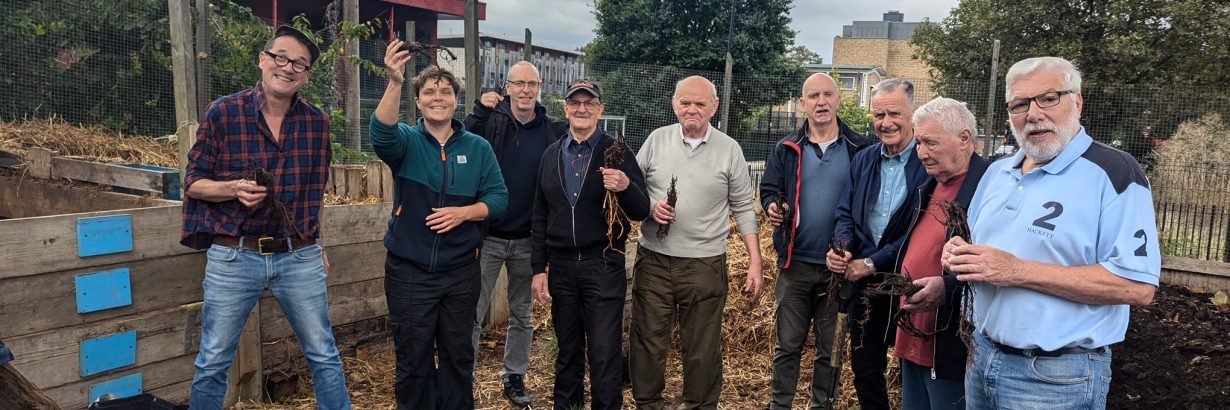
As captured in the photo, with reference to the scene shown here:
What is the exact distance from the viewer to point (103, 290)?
12.0 ft

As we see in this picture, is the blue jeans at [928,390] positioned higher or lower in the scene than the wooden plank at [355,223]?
lower

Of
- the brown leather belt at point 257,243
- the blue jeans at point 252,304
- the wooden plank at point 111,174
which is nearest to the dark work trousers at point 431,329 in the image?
the blue jeans at point 252,304

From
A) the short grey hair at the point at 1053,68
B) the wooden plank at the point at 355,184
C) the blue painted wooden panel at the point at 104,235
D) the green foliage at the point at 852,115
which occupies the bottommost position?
the blue painted wooden panel at the point at 104,235

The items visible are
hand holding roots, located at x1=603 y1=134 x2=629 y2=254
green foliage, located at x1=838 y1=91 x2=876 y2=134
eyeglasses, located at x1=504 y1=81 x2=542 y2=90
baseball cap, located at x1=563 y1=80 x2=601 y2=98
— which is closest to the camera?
hand holding roots, located at x1=603 y1=134 x2=629 y2=254

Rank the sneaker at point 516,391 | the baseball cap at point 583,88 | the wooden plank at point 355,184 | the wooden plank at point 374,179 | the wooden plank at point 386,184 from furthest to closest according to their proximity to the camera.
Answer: the wooden plank at point 355,184
the wooden plank at point 374,179
the wooden plank at point 386,184
the sneaker at point 516,391
the baseball cap at point 583,88

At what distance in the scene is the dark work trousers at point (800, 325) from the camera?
4.11m

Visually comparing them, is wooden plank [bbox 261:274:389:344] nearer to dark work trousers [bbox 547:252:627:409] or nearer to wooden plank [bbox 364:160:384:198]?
wooden plank [bbox 364:160:384:198]

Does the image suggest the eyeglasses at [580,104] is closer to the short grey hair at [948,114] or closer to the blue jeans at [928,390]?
the short grey hair at [948,114]

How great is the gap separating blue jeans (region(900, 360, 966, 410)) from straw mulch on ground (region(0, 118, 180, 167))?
261 inches

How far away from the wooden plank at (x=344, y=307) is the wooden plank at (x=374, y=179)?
33.2 inches

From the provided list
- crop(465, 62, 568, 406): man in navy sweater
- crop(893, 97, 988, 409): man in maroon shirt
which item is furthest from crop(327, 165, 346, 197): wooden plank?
crop(893, 97, 988, 409): man in maroon shirt

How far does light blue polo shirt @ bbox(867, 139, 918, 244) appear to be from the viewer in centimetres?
364

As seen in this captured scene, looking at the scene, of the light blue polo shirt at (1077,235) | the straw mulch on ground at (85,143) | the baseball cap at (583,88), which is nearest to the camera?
the light blue polo shirt at (1077,235)

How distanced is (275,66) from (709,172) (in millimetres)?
2121
